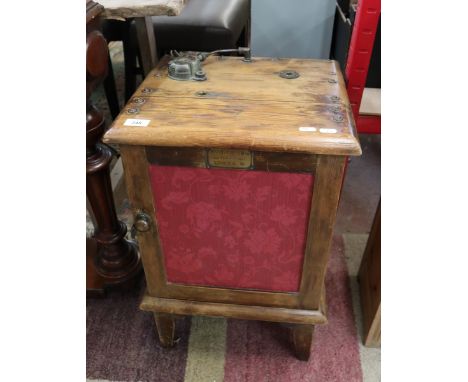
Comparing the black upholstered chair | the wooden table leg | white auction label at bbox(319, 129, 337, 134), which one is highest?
the wooden table leg

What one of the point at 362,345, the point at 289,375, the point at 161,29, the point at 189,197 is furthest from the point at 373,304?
the point at 161,29

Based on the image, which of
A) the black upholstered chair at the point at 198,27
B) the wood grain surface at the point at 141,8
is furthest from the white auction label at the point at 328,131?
the black upholstered chair at the point at 198,27

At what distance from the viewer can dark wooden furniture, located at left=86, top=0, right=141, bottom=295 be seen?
35.0 inches

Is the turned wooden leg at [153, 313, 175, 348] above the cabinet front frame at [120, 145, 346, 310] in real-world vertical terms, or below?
below

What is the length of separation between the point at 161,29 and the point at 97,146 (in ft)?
2.33

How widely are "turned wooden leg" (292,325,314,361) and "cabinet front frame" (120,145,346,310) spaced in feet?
0.26

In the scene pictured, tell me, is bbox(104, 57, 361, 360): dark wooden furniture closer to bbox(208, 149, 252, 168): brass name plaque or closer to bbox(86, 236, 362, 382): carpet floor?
bbox(208, 149, 252, 168): brass name plaque

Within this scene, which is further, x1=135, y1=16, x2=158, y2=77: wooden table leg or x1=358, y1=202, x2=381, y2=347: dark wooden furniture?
x1=358, y1=202, x2=381, y2=347: dark wooden furniture

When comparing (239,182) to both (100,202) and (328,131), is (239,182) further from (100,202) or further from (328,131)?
(100,202)

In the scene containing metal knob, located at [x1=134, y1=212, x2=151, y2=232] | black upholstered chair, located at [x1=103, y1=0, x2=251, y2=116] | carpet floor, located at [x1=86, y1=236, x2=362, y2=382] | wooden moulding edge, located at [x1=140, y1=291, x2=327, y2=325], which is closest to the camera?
metal knob, located at [x1=134, y1=212, x2=151, y2=232]

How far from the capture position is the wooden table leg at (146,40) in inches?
39.8

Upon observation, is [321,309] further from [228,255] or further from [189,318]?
[189,318]

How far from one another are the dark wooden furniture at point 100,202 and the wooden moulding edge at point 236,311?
10.2 inches

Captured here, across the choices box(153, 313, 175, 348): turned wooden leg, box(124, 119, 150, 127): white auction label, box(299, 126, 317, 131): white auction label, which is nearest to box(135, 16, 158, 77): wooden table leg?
box(124, 119, 150, 127): white auction label
